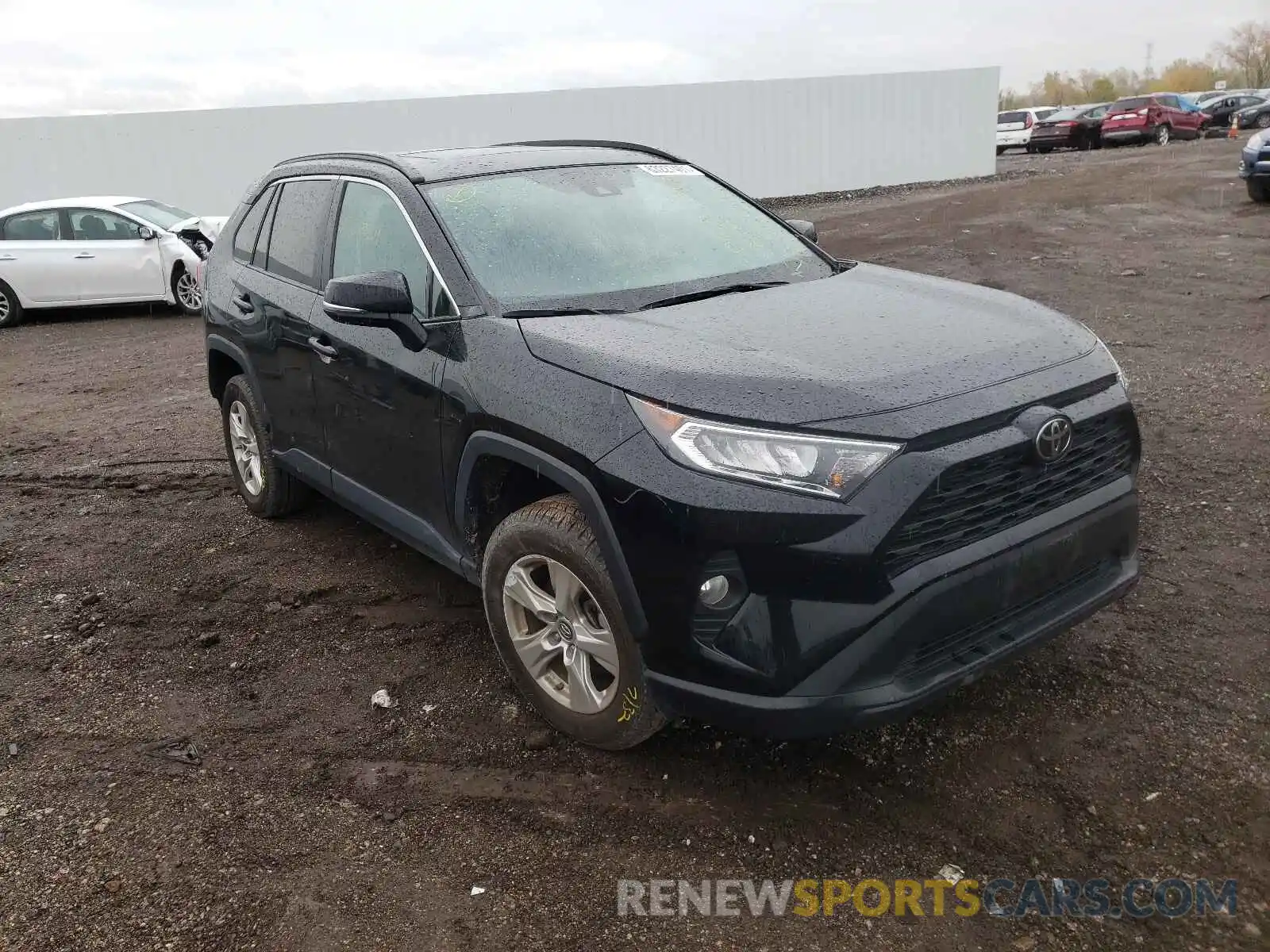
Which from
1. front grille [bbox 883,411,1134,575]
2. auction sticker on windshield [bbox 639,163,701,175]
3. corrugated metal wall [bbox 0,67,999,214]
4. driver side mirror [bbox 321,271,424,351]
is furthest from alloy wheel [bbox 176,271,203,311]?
front grille [bbox 883,411,1134,575]

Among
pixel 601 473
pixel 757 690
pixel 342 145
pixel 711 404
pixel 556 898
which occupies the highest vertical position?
pixel 342 145

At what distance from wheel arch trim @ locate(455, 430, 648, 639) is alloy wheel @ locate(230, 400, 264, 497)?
2.53 meters

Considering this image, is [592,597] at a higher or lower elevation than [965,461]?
lower

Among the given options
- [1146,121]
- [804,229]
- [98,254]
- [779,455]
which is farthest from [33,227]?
[1146,121]

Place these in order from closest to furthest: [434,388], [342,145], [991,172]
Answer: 1. [434,388]
2. [342,145]
3. [991,172]

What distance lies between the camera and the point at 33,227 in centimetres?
1311

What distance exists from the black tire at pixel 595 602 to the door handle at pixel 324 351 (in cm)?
116

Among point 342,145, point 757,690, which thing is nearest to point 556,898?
point 757,690

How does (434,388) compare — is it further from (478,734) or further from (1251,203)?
(1251,203)

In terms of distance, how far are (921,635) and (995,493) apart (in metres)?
0.44

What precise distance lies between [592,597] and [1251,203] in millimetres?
15887

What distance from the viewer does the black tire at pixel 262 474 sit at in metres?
5.02

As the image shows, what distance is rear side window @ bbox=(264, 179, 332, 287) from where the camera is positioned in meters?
4.39

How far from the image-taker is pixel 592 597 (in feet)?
9.58
